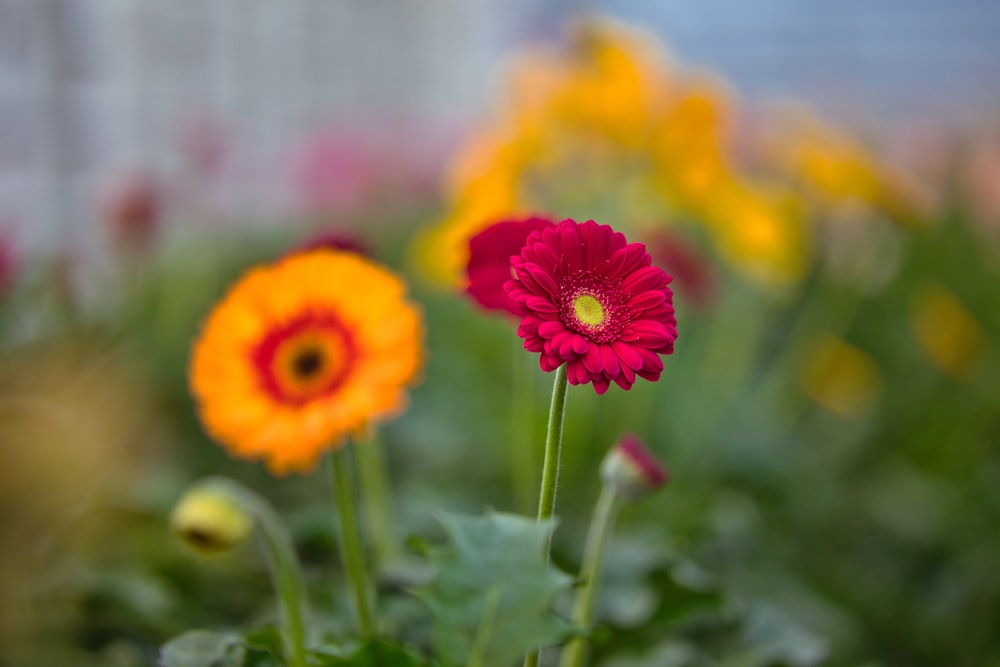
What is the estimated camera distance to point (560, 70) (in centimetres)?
102

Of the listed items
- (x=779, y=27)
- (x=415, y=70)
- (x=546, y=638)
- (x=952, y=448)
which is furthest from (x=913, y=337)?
(x=779, y=27)

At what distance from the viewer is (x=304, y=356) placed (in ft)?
1.57

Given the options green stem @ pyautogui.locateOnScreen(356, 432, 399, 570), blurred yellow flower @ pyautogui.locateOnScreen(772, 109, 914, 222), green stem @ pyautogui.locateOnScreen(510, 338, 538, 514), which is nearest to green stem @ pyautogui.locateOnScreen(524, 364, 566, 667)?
green stem @ pyautogui.locateOnScreen(356, 432, 399, 570)

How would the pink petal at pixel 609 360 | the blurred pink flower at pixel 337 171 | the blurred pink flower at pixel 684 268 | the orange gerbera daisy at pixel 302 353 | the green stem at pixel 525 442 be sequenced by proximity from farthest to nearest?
the blurred pink flower at pixel 337 171 < the blurred pink flower at pixel 684 268 < the green stem at pixel 525 442 < the orange gerbera daisy at pixel 302 353 < the pink petal at pixel 609 360

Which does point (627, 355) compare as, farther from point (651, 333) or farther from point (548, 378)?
point (548, 378)

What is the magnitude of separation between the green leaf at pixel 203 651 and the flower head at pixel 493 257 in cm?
19

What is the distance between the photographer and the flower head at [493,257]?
0.39m

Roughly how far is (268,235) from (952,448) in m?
1.09

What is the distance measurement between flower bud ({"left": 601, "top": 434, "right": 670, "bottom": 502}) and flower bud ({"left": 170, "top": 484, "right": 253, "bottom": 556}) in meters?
0.17

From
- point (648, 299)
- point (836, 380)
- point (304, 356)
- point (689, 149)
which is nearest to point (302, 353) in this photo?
point (304, 356)

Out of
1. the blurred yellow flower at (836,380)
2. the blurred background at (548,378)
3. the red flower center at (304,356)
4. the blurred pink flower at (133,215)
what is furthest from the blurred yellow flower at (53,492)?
A: the blurred yellow flower at (836,380)

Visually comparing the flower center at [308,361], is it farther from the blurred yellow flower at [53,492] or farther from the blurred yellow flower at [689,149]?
the blurred yellow flower at [689,149]

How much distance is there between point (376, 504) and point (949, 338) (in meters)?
0.83

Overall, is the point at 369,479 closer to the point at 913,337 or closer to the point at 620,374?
the point at 620,374
